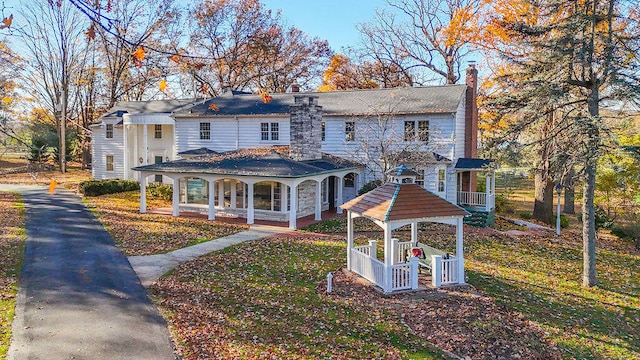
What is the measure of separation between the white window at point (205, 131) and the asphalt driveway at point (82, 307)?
13.3 metres

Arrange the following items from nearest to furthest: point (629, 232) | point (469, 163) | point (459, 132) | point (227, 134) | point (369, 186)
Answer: point (629, 232) < point (469, 163) < point (369, 186) < point (459, 132) < point (227, 134)

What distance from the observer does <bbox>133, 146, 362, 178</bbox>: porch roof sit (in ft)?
67.7

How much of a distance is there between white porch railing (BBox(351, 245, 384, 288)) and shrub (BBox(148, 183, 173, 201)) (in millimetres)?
18479

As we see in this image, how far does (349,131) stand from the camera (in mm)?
27125

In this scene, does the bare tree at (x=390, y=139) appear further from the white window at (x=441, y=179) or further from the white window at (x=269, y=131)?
the white window at (x=269, y=131)

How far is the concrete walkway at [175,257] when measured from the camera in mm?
13319

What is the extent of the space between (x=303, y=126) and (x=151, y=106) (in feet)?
58.6

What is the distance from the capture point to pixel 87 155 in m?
47.4

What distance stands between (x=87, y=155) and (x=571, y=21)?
153ft

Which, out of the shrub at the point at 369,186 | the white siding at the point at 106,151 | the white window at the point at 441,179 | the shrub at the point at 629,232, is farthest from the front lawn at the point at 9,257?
the shrub at the point at 629,232

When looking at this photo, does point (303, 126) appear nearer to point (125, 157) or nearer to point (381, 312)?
point (381, 312)

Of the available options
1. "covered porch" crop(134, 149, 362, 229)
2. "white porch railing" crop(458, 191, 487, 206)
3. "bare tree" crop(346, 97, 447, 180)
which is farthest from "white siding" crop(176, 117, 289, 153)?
"white porch railing" crop(458, 191, 487, 206)

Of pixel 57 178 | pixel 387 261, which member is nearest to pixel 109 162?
pixel 57 178

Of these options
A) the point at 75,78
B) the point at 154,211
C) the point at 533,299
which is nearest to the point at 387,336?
the point at 533,299
